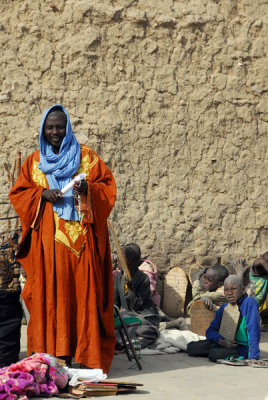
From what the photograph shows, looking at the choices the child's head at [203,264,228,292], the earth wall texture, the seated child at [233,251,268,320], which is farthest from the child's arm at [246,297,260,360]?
the earth wall texture

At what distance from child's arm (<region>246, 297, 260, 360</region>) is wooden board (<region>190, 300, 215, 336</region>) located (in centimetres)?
115

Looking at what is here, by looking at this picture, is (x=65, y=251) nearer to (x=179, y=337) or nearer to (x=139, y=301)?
(x=139, y=301)

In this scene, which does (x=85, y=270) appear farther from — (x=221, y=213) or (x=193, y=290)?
(x=221, y=213)

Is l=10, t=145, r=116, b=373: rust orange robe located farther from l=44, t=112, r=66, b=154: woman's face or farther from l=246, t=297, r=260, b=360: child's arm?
l=246, t=297, r=260, b=360: child's arm

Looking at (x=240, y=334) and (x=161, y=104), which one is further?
(x=161, y=104)

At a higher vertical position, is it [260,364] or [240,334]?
[240,334]

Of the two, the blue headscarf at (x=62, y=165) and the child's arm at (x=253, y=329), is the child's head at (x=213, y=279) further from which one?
the blue headscarf at (x=62, y=165)

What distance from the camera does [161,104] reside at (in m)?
8.52

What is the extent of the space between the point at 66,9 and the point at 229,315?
4124 millimetres

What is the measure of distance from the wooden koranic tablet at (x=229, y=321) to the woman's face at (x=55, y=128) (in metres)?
2.00

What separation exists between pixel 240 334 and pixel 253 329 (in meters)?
0.21

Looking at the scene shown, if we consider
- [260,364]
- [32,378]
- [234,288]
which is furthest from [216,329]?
[32,378]

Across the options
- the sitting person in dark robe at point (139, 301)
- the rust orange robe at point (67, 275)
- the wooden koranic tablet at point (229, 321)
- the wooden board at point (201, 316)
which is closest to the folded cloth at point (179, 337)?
the sitting person in dark robe at point (139, 301)

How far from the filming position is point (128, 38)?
8.41m
